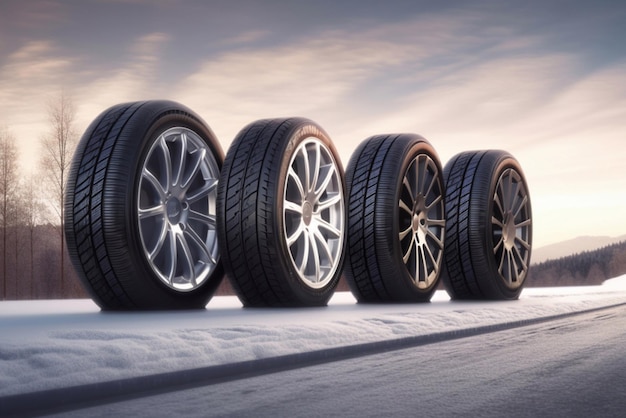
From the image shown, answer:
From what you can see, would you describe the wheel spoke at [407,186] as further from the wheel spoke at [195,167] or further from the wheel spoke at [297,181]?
the wheel spoke at [195,167]

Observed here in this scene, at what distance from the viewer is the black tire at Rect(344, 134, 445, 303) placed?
531 inches

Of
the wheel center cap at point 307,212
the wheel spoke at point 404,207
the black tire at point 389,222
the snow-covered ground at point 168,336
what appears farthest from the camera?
the wheel spoke at point 404,207

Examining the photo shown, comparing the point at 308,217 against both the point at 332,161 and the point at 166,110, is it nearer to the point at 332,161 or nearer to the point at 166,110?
the point at 332,161

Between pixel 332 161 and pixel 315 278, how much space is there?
192 cm

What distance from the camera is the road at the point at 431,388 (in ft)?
18.2

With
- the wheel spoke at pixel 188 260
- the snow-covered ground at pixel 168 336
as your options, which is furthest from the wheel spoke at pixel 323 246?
the wheel spoke at pixel 188 260

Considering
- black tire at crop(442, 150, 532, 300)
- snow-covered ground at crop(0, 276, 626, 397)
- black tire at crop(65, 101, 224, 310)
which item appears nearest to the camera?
snow-covered ground at crop(0, 276, 626, 397)

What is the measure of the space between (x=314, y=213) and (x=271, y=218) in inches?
59.3

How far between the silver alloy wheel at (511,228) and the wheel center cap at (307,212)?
4968 millimetres

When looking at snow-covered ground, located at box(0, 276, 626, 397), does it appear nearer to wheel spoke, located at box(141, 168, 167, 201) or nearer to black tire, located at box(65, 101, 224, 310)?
black tire, located at box(65, 101, 224, 310)

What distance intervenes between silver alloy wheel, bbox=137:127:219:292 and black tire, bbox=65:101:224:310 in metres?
0.01

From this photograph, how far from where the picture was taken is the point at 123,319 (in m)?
9.25

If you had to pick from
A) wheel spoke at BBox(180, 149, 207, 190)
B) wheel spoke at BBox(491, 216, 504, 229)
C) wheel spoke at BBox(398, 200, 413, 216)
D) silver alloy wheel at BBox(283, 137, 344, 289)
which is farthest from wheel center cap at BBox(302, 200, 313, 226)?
wheel spoke at BBox(491, 216, 504, 229)

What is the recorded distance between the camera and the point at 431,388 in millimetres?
6461
